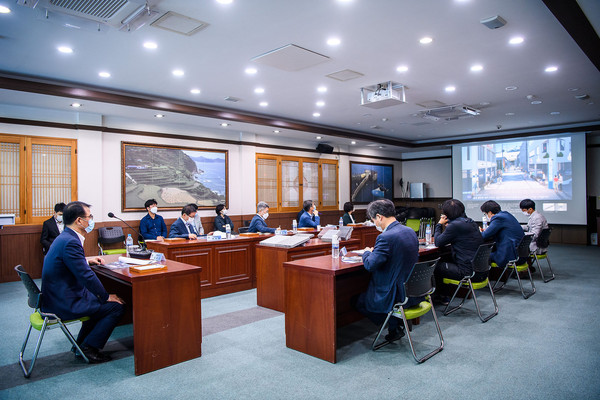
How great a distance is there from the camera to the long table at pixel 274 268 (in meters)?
4.77

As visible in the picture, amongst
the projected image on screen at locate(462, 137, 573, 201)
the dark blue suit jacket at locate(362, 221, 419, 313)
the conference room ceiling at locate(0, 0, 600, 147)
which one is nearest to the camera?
the dark blue suit jacket at locate(362, 221, 419, 313)

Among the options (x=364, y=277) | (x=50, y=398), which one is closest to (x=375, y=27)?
(x=364, y=277)

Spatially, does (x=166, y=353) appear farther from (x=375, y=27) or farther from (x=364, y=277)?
(x=375, y=27)

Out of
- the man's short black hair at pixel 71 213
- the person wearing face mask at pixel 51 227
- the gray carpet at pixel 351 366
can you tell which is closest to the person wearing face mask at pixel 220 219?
the person wearing face mask at pixel 51 227

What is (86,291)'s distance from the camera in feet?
10.3

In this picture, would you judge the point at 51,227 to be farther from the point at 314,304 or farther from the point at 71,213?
the point at 314,304

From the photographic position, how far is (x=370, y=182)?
1316 cm

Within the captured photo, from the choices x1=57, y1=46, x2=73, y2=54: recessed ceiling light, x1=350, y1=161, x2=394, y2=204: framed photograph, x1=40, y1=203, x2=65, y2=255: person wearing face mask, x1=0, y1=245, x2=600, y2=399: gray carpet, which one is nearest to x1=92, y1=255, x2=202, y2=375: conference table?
x1=0, y1=245, x2=600, y2=399: gray carpet

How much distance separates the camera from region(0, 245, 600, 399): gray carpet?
9.00 ft

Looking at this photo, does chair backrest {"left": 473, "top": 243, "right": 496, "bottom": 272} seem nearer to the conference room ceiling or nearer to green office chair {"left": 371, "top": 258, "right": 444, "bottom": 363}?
green office chair {"left": 371, "top": 258, "right": 444, "bottom": 363}

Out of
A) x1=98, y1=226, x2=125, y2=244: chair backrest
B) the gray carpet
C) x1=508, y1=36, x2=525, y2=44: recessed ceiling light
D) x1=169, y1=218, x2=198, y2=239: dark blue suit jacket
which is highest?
x1=508, y1=36, x2=525, y2=44: recessed ceiling light

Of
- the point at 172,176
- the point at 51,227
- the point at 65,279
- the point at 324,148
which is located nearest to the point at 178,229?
the point at 51,227

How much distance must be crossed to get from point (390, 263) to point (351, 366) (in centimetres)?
92

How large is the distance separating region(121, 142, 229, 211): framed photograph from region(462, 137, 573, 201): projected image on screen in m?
7.76
